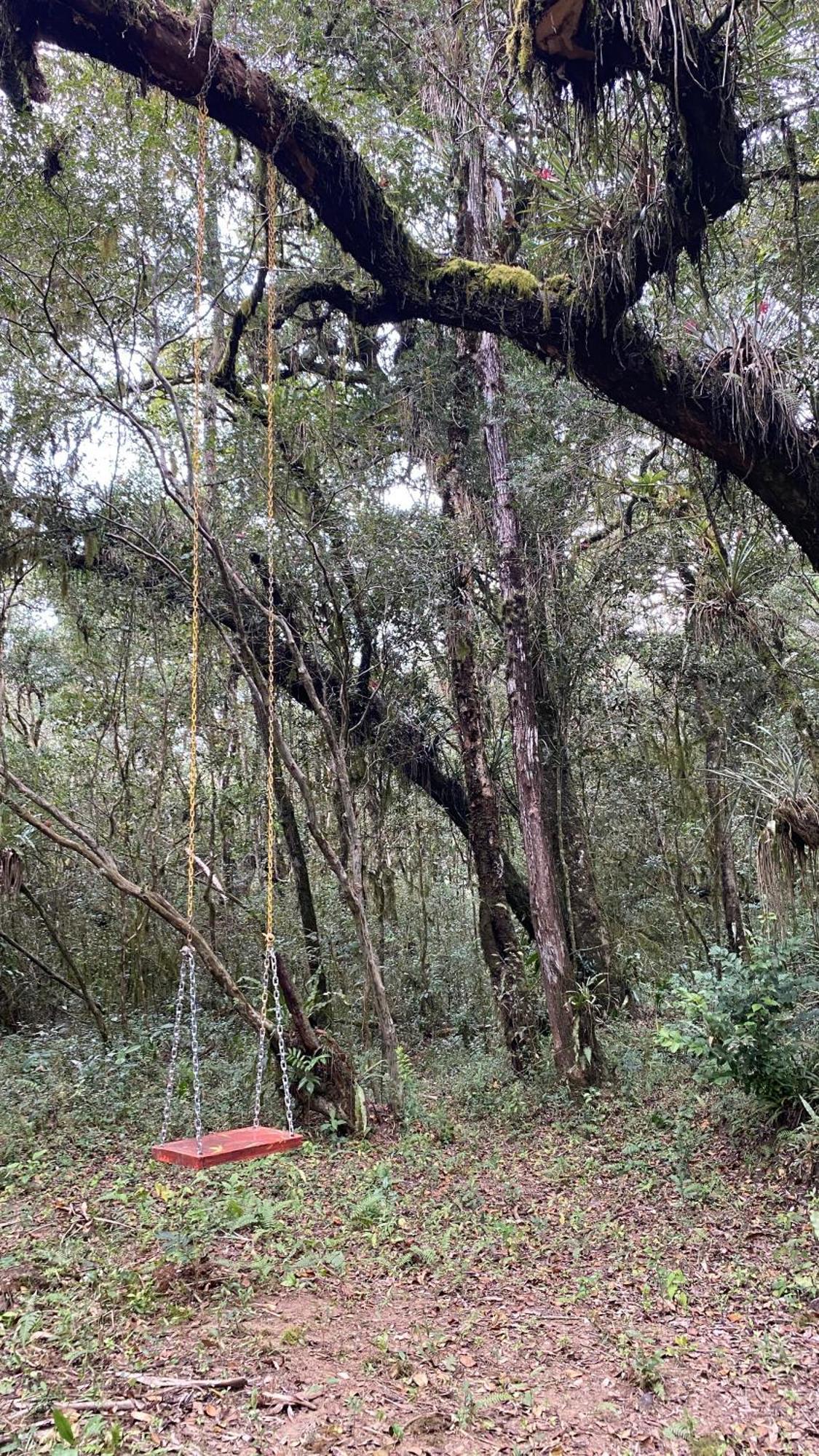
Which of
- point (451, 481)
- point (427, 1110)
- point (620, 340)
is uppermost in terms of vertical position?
point (451, 481)

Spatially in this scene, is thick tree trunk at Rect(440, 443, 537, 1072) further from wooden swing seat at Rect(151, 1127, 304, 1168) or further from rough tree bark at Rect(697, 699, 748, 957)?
wooden swing seat at Rect(151, 1127, 304, 1168)

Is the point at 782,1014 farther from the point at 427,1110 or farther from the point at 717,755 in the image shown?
the point at 717,755

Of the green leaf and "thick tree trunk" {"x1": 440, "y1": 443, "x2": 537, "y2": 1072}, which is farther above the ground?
"thick tree trunk" {"x1": 440, "y1": 443, "x2": 537, "y2": 1072}

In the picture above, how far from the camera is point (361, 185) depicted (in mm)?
4047

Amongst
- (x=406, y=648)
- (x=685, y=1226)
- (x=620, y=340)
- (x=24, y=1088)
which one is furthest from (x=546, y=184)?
(x=24, y=1088)

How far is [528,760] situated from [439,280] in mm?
3484

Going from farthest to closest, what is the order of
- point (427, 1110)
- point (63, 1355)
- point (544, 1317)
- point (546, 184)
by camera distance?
point (427, 1110) < point (546, 184) < point (544, 1317) < point (63, 1355)

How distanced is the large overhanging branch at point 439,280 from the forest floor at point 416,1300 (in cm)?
331

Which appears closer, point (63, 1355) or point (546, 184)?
point (63, 1355)


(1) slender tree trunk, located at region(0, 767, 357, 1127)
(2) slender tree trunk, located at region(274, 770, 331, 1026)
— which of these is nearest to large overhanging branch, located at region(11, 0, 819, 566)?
(1) slender tree trunk, located at region(0, 767, 357, 1127)

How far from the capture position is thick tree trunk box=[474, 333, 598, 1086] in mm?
6207

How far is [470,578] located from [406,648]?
829 mm

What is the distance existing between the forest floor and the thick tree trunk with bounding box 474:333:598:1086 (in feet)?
3.06

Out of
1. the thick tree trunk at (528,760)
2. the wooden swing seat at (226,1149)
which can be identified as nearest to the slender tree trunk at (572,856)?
the thick tree trunk at (528,760)
